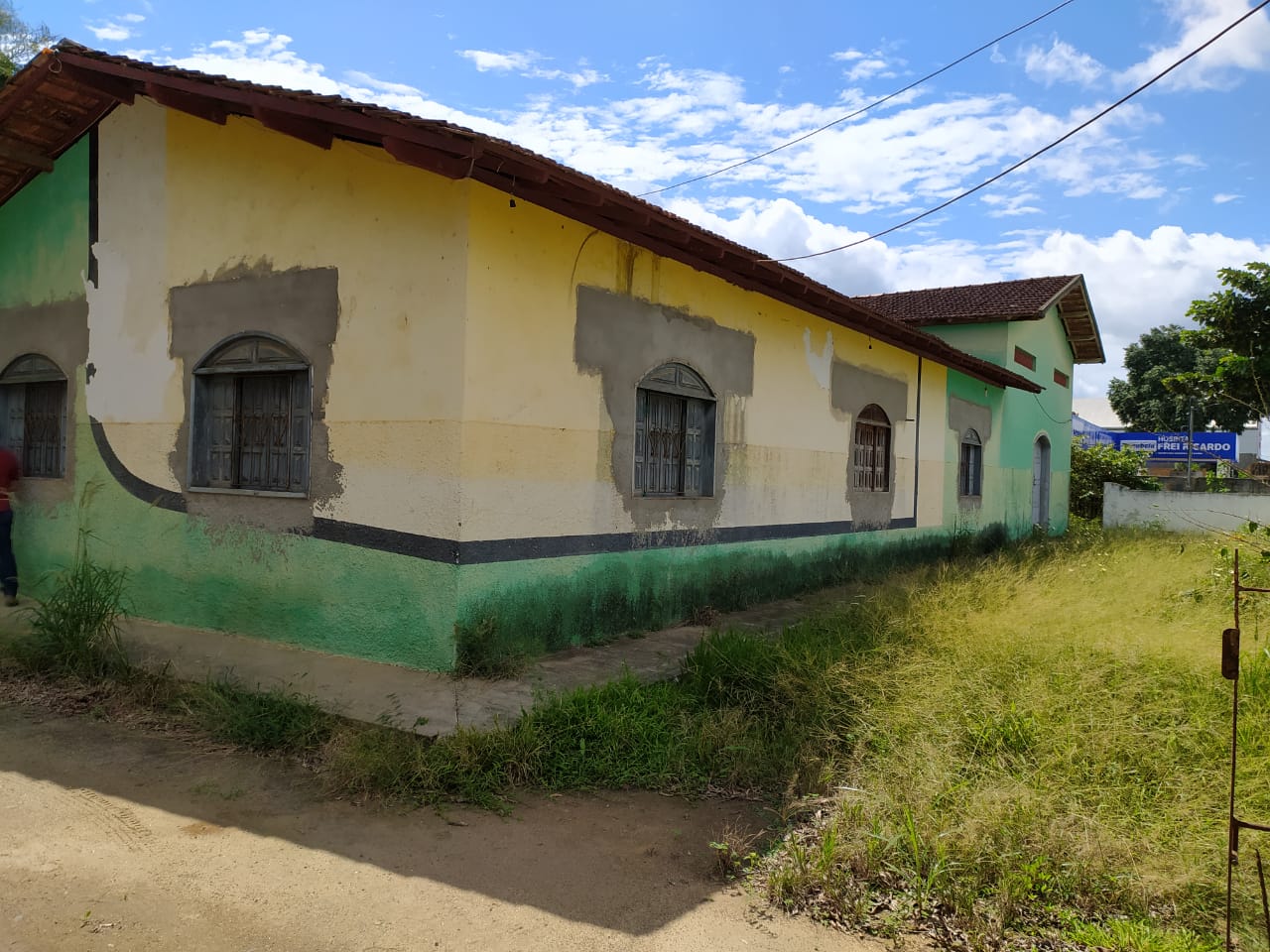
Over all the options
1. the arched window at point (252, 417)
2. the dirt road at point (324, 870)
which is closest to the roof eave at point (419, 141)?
the arched window at point (252, 417)

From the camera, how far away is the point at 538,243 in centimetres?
654

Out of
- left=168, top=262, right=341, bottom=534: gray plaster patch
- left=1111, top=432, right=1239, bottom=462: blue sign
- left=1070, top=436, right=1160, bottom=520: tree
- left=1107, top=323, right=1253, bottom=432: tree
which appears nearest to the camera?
left=168, top=262, right=341, bottom=534: gray plaster patch

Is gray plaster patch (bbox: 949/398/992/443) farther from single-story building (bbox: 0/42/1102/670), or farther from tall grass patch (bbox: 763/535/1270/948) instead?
tall grass patch (bbox: 763/535/1270/948)

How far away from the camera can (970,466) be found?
49.5 feet

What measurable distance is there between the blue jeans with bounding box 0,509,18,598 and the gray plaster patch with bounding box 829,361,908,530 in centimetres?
819

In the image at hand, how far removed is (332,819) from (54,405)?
6.49 metres

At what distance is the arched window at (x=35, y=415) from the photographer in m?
8.58

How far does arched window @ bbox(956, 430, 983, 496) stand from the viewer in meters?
14.6

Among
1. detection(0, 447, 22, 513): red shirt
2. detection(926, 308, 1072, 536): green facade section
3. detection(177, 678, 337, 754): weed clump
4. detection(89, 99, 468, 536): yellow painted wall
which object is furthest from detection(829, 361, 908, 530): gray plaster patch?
detection(0, 447, 22, 513): red shirt

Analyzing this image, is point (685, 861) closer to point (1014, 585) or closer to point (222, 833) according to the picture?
point (222, 833)

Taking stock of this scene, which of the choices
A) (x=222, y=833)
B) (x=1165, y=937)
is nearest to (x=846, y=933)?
(x=1165, y=937)

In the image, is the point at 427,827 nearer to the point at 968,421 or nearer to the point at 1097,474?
the point at 968,421

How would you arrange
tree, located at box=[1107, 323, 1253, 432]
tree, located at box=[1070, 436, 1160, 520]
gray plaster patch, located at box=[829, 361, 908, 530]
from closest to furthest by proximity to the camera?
gray plaster patch, located at box=[829, 361, 908, 530]
tree, located at box=[1070, 436, 1160, 520]
tree, located at box=[1107, 323, 1253, 432]

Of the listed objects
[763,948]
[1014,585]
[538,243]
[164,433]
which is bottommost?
[763,948]
